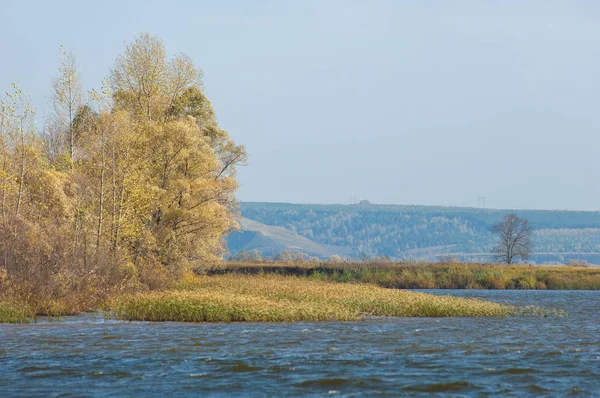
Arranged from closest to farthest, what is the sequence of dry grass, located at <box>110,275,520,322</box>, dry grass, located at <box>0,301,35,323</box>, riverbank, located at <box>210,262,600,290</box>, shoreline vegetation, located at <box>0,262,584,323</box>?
dry grass, located at <box>0,301,35,323</box> → shoreline vegetation, located at <box>0,262,584,323</box> → dry grass, located at <box>110,275,520,322</box> → riverbank, located at <box>210,262,600,290</box>

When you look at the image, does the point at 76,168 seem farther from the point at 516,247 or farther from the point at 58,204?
the point at 516,247

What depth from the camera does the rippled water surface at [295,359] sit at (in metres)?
18.5

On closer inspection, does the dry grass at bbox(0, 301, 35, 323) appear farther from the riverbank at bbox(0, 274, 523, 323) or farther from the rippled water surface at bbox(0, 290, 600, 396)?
the rippled water surface at bbox(0, 290, 600, 396)

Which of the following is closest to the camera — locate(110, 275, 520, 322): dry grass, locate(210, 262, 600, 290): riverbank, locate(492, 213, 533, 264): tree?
locate(110, 275, 520, 322): dry grass

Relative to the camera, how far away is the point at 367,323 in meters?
33.4

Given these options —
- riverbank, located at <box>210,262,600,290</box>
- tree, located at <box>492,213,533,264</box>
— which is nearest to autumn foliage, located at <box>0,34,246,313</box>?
riverbank, located at <box>210,262,600,290</box>

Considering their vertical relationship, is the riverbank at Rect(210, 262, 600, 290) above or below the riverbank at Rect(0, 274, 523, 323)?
below

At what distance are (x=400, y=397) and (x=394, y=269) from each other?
6026 centimetres

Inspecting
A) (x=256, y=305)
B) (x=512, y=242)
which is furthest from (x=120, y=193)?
(x=512, y=242)

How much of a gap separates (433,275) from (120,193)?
4001 cm

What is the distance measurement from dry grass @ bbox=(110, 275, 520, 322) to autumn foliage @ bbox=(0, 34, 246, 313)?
3.16 m

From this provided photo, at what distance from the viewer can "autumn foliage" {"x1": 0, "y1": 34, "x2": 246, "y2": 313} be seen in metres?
34.8

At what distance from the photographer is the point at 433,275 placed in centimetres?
7612

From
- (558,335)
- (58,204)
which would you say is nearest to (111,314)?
(58,204)
